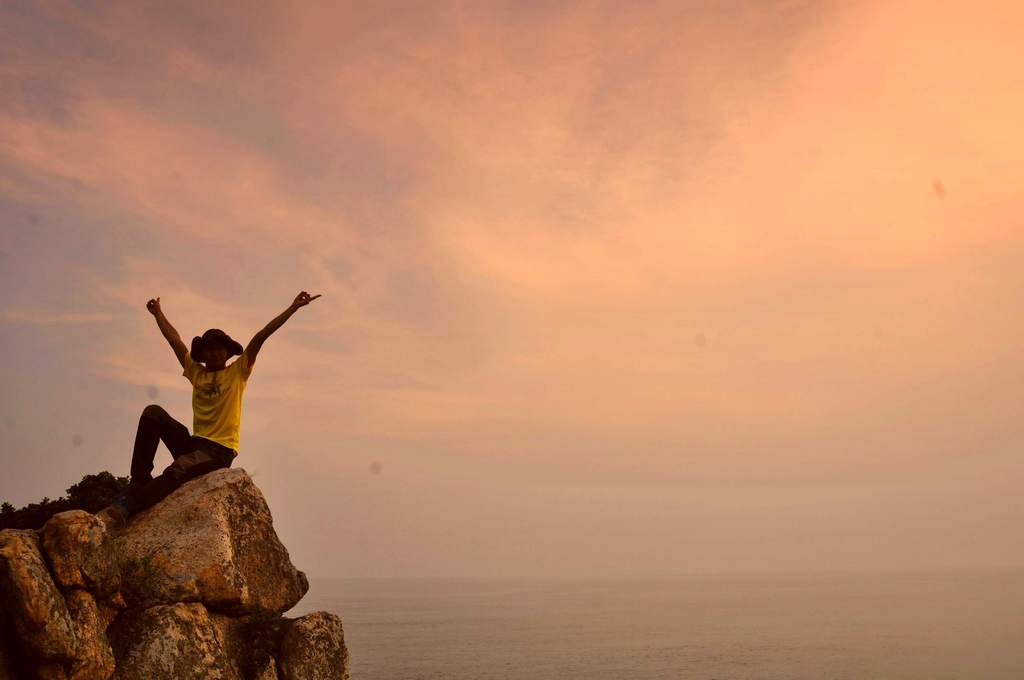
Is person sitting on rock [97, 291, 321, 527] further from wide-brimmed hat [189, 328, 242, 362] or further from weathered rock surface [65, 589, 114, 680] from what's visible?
weathered rock surface [65, 589, 114, 680]

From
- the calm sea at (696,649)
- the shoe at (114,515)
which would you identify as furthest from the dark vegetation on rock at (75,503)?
the calm sea at (696,649)

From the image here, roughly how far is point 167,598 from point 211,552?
1.07m

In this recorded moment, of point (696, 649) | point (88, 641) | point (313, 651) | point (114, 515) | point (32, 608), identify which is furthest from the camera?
point (696, 649)

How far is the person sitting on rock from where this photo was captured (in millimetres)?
16094

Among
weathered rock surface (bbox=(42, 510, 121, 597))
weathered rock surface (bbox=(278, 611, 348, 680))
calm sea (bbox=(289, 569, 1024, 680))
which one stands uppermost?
weathered rock surface (bbox=(42, 510, 121, 597))

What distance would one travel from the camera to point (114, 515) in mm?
15328

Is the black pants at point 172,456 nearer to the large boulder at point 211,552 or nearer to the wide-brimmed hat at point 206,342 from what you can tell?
the large boulder at point 211,552

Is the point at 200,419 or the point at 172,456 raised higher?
the point at 200,419

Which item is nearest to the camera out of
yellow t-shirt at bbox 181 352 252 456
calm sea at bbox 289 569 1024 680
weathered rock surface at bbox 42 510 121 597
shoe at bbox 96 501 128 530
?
weathered rock surface at bbox 42 510 121 597

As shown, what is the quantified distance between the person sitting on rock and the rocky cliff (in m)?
0.38

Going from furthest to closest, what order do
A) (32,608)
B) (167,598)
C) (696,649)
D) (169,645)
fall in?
(696,649)
(167,598)
(169,645)
(32,608)

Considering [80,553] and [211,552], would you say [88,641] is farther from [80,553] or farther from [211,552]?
[211,552]

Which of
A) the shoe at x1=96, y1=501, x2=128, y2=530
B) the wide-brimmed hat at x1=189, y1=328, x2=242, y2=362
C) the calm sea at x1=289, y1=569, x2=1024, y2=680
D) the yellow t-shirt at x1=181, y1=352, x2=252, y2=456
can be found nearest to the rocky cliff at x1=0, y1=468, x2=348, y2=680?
the shoe at x1=96, y1=501, x2=128, y2=530

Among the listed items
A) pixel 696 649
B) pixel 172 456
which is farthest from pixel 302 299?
pixel 696 649
